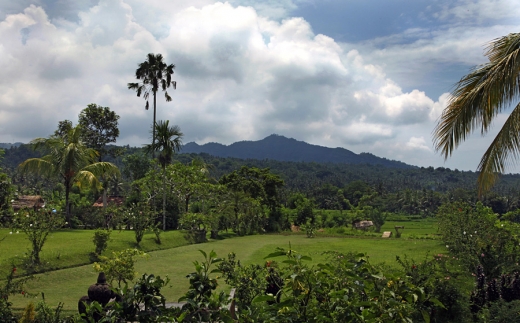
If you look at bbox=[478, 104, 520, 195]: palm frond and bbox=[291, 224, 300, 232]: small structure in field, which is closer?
bbox=[478, 104, 520, 195]: palm frond

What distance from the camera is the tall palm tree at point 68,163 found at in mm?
21297

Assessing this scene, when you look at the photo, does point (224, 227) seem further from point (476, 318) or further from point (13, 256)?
point (476, 318)

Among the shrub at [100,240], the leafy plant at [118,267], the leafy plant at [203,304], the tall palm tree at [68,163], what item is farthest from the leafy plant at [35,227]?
the leafy plant at [203,304]

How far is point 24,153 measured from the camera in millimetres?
121000

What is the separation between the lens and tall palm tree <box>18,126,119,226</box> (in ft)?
69.9

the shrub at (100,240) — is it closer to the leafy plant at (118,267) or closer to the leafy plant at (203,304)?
the leafy plant at (118,267)

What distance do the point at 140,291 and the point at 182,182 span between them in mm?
23309

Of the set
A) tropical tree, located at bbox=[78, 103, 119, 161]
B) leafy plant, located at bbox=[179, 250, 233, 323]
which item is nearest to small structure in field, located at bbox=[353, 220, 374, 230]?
tropical tree, located at bbox=[78, 103, 119, 161]

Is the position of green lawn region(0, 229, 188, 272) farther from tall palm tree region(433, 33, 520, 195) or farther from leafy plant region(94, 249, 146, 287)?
tall palm tree region(433, 33, 520, 195)

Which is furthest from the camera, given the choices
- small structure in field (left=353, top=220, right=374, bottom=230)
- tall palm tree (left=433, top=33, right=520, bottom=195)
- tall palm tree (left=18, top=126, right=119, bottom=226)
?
small structure in field (left=353, top=220, right=374, bottom=230)

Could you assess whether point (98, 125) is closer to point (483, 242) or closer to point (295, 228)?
point (295, 228)

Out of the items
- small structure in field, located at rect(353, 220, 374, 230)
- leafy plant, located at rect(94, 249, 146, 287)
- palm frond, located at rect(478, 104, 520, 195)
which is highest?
palm frond, located at rect(478, 104, 520, 195)

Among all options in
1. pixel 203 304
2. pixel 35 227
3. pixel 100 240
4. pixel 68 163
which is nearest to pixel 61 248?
pixel 100 240

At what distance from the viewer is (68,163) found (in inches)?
840
